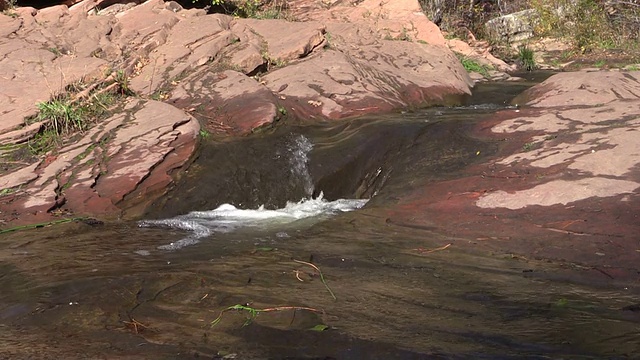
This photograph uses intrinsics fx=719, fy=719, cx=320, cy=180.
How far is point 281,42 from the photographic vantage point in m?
10.8

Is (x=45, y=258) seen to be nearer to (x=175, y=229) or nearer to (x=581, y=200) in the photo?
(x=175, y=229)

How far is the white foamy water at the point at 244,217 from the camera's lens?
612cm

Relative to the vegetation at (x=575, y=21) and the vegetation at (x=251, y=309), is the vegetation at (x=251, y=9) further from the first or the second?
the vegetation at (x=251, y=309)

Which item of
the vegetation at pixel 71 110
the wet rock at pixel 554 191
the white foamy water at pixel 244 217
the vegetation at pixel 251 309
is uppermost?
the vegetation at pixel 251 309

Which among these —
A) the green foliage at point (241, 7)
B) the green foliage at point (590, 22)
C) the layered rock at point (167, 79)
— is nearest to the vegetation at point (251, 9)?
the green foliage at point (241, 7)

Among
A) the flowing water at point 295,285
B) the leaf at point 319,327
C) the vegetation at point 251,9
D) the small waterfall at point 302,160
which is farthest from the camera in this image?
the vegetation at point 251,9

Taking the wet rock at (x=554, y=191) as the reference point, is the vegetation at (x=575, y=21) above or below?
below

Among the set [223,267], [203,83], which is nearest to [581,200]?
[223,267]

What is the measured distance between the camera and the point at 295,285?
4.25 meters

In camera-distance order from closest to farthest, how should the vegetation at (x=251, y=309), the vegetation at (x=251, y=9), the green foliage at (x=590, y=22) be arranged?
the vegetation at (x=251, y=309), the vegetation at (x=251, y=9), the green foliage at (x=590, y=22)

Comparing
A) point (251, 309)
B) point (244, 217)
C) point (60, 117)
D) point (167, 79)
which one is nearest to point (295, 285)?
point (251, 309)

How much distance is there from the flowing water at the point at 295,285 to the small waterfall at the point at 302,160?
0.14 feet

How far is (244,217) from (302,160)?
1460 mm

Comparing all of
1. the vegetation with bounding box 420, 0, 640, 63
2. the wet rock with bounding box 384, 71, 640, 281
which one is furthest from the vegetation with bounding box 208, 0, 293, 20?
the wet rock with bounding box 384, 71, 640, 281
